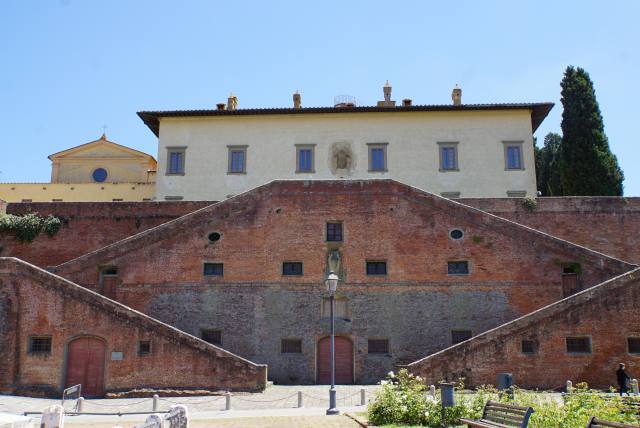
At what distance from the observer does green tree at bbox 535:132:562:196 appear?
40750mm

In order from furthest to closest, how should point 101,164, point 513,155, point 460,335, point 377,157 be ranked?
point 101,164 < point 377,157 < point 513,155 < point 460,335

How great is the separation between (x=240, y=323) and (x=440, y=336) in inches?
305

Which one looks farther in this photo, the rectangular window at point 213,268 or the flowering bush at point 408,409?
the rectangular window at point 213,268

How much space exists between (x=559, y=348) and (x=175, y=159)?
71.2 feet

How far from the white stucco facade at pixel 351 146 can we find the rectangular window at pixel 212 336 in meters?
10.1

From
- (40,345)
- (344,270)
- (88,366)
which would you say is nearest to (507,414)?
(344,270)

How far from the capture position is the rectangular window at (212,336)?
23.4 metres

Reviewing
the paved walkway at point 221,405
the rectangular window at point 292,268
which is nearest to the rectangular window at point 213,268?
the rectangular window at point 292,268

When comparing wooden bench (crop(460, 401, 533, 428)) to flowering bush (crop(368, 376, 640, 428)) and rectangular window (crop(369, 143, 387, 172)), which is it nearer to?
flowering bush (crop(368, 376, 640, 428))

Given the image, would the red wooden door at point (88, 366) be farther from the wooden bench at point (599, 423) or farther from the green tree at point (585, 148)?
the green tree at point (585, 148)

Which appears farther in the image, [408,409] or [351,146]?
[351,146]

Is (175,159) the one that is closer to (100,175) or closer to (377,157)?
(100,175)

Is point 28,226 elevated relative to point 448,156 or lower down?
lower down

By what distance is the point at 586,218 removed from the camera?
85.9ft
